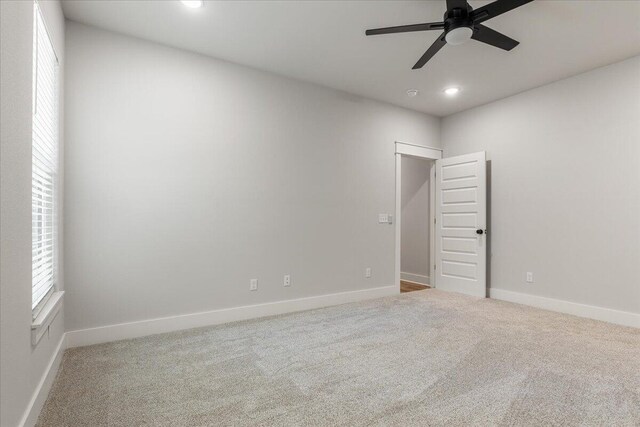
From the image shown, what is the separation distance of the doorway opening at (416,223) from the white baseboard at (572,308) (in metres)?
1.28

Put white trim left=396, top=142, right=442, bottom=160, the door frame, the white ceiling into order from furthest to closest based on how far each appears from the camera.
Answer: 1. white trim left=396, top=142, right=442, bottom=160
2. the door frame
3. the white ceiling

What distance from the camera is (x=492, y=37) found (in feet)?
8.59

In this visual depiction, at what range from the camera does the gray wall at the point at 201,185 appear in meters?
2.92

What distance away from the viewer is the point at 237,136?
3648 mm

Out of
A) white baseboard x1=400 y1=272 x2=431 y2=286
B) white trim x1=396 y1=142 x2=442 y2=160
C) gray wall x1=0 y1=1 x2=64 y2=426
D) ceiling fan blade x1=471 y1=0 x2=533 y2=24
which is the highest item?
ceiling fan blade x1=471 y1=0 x2=533 y2=24

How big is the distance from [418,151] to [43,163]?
463 cm

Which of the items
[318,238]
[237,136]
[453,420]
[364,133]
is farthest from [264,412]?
[364,133]

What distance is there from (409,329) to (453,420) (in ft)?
4.97

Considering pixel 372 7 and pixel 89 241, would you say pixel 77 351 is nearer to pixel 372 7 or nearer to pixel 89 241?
pixel 89 241

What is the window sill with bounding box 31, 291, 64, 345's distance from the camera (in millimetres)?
1796

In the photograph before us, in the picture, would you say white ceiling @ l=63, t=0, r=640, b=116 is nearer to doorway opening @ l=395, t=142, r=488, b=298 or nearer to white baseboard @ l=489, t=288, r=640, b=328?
doorway opening @ l=395, t=142, r=488, b=298

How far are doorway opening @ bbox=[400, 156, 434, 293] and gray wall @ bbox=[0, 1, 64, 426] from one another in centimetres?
486

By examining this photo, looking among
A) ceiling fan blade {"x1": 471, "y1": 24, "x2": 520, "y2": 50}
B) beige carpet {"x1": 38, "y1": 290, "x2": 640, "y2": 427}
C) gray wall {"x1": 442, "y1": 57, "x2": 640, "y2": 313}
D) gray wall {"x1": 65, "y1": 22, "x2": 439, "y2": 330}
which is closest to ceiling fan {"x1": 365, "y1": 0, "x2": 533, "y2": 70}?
ceiling fan blade {"x1": 471, "y1": 24, "x2": 520, "y2": 50}

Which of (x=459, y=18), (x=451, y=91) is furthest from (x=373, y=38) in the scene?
(x=451, y=91)
